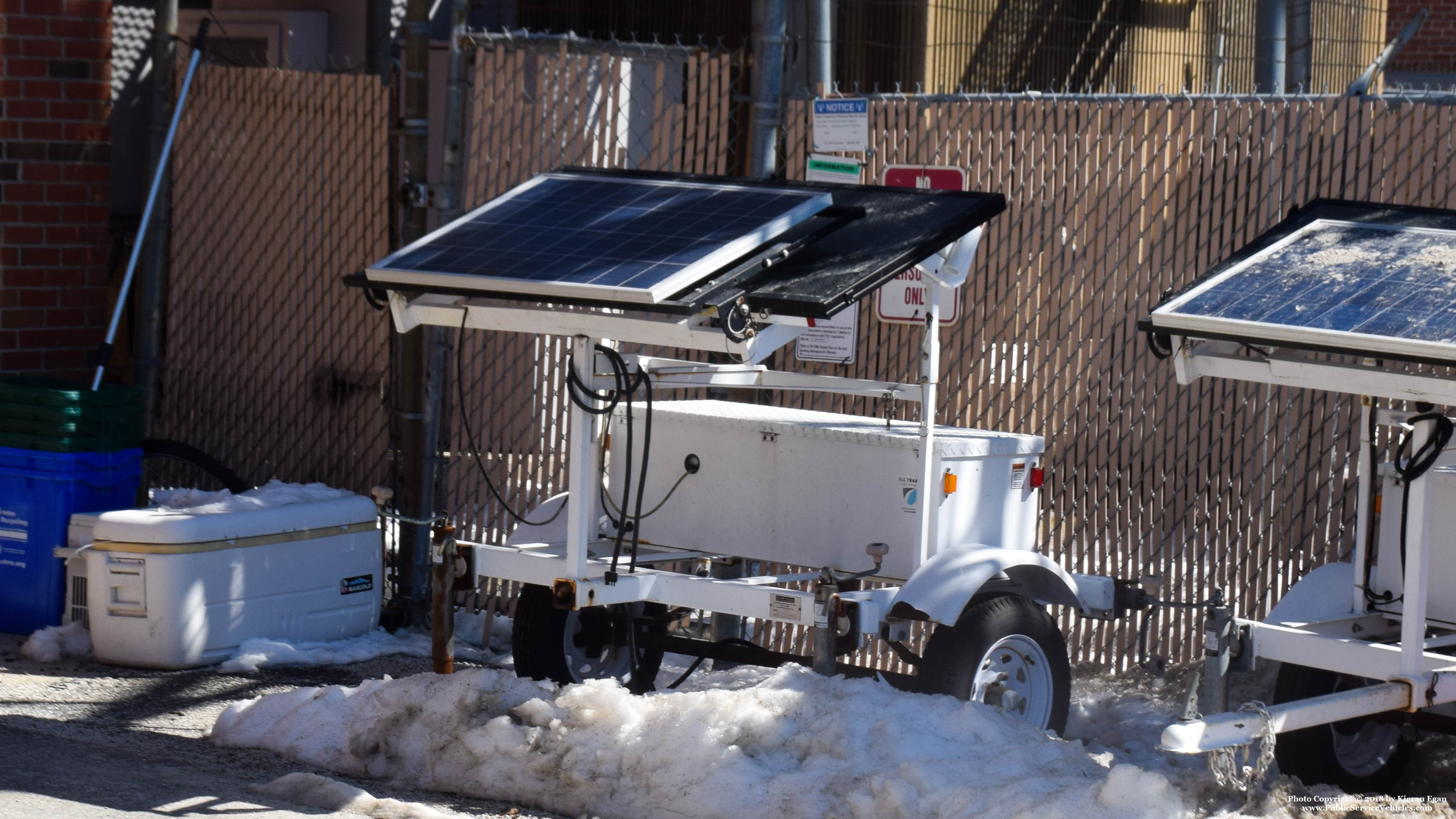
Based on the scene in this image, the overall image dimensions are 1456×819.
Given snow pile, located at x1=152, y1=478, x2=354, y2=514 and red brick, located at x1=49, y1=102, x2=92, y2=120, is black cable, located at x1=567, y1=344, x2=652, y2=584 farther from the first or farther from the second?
red brick, located at x1=49, y1=102, x2=92, y2=120

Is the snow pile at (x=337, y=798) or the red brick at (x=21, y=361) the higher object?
the red brick at (x=21, y=361)

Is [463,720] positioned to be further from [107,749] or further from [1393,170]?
[1393,170]

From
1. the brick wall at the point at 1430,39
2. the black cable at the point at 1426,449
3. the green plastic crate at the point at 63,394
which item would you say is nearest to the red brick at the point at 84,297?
the green plastic crate at the point at 63,394

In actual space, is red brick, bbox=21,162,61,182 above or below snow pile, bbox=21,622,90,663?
above

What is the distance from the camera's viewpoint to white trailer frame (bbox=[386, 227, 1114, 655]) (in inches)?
219

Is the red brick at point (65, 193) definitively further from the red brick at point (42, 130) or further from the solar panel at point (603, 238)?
the solar panel at point (603, 238)

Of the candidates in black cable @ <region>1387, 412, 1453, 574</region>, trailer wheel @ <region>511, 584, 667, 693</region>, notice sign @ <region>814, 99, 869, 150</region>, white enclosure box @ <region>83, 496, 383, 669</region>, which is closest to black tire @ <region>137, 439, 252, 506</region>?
white enclosure box @ <region>83, 496, 383, 669</region>

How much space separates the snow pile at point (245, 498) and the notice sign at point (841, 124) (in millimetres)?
2706

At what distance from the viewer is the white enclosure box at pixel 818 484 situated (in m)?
6.07

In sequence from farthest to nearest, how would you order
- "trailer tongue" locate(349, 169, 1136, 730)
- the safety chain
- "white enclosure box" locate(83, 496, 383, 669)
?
"white enclosure box" locate(83, 496, 383, 669) → "trailer tongue" locate(349, 169, 1136, 730) → the safety chain

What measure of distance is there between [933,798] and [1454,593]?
200cm

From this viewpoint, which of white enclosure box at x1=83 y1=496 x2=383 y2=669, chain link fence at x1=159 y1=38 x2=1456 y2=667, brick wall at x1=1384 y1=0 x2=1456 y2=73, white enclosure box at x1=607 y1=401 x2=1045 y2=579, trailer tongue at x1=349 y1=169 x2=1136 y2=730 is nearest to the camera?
trailer tongue at x1=349 y1=169 x2=1136 y2=730

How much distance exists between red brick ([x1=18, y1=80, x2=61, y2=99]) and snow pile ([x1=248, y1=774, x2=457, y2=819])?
457 cm

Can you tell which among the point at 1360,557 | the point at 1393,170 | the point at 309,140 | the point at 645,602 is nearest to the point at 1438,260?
the point at 1360,557
